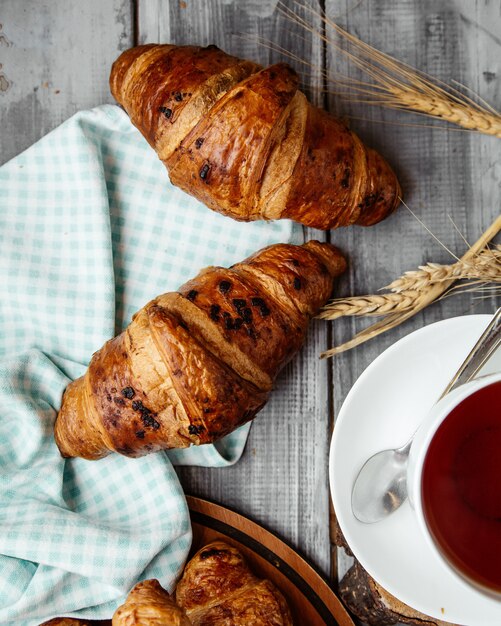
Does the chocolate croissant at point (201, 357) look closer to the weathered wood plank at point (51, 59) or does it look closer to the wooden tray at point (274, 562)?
the wooden tray at point (274, 562)

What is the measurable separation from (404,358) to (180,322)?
17.9 inches

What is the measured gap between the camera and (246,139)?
142cm

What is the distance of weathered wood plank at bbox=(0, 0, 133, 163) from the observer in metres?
1.76

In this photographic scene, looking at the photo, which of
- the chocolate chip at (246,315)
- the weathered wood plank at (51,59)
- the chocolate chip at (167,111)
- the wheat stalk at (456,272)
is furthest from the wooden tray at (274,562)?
the weathered wood plank at (51,59)

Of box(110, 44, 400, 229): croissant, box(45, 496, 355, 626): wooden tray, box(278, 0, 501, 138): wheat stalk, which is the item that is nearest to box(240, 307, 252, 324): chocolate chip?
box(110, 44, 400, 229): croissant

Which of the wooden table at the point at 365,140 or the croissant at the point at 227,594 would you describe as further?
the wooden table at the point at 365,140

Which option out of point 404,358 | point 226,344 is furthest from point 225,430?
point 404,358

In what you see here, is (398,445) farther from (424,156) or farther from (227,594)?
(424,156)

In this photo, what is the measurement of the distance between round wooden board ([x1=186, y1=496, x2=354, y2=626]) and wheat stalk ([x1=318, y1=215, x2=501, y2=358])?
46 centimetres

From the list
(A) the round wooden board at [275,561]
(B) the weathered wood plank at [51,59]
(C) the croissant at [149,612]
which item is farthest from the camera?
(B) the weathered wood plank at [51,59]

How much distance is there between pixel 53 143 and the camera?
5.53 feet

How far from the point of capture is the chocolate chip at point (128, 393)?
1.42m

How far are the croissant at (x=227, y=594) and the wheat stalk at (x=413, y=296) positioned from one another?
0.54 m

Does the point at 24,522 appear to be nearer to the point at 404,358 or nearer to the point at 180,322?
the point at 180,322
